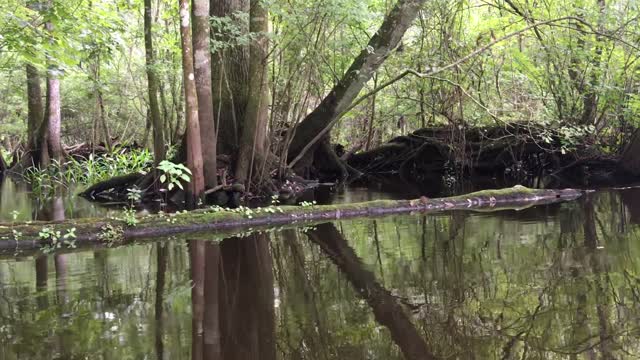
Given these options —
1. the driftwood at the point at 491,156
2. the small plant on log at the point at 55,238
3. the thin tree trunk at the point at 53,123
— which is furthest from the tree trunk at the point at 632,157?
the thin tree trunk at the point at 53,123

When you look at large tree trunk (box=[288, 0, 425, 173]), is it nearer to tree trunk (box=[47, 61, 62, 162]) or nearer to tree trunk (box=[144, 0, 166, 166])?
tree trunk (box=[144, 0, 166, 166])

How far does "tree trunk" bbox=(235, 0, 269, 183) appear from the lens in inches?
385

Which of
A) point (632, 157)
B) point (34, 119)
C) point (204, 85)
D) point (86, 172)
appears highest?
point (34, 119)

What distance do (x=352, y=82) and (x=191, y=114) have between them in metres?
3.89

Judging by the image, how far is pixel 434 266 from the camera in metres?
4.38

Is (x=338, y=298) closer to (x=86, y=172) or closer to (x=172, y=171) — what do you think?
(x=172, y=171)

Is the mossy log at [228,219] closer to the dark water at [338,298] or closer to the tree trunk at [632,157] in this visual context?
the dark water at [338,298]

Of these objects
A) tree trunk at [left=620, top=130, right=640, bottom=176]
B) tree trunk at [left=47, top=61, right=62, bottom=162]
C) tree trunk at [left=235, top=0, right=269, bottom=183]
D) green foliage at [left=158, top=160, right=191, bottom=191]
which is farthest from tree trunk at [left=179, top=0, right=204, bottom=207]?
tree trunk at [left=620, top=130, right=640, bottom=176]

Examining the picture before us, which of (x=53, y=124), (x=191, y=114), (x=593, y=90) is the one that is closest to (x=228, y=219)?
(x=191, y=114)

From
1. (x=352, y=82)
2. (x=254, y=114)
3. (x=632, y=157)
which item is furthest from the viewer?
(x=632, y=157)

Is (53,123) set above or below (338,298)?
above

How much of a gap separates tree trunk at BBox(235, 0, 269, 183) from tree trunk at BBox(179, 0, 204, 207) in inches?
55.3

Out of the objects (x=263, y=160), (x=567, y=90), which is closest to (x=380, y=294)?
(x=263, y=160)

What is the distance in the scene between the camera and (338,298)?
3561mm
